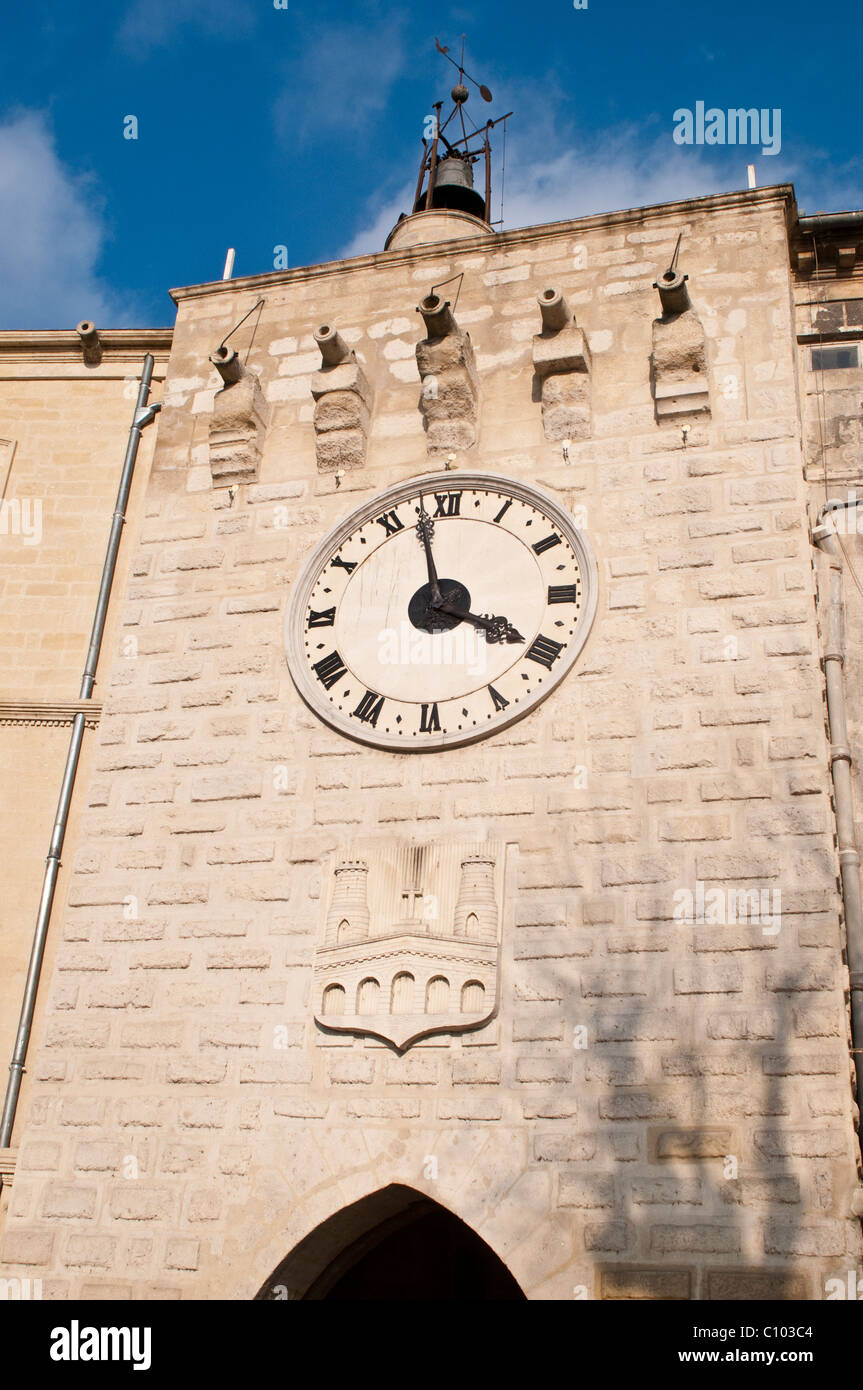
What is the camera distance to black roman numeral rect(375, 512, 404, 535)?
836cm

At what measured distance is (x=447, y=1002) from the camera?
22.3 feet

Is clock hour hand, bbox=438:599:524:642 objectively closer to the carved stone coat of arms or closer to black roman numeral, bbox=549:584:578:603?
black roman numeral, bbox=549:584:578:603

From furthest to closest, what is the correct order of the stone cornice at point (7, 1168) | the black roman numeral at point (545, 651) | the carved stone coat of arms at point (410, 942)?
the black roman numeral at point (545, 651) → the stone cornice at point (7, 1168) → the carved stone coat of arms at point (410, 942)

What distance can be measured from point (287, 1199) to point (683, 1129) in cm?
192

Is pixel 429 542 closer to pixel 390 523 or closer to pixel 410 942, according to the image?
Answer: pixel 390 523

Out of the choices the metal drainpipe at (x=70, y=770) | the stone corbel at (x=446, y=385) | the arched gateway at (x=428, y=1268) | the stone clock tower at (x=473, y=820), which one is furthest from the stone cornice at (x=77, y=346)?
the arched gateway at (x=428, y=1268)

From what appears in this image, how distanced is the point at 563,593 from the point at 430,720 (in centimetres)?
103

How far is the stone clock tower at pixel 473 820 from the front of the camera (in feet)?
20.9

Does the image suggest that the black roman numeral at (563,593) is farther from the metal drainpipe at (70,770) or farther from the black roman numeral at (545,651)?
the metal drainpipe at (70,770)

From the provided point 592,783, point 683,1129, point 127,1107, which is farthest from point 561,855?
point 127,1107

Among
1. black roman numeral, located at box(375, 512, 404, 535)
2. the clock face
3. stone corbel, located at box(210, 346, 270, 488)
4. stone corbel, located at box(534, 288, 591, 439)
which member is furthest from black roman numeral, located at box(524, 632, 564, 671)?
stone corbel, located at box(210, 346, 270, 488)

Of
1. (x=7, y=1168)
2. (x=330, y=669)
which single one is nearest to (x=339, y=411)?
(x=330, y=669)

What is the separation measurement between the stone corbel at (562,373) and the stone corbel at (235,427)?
186 centimetres
